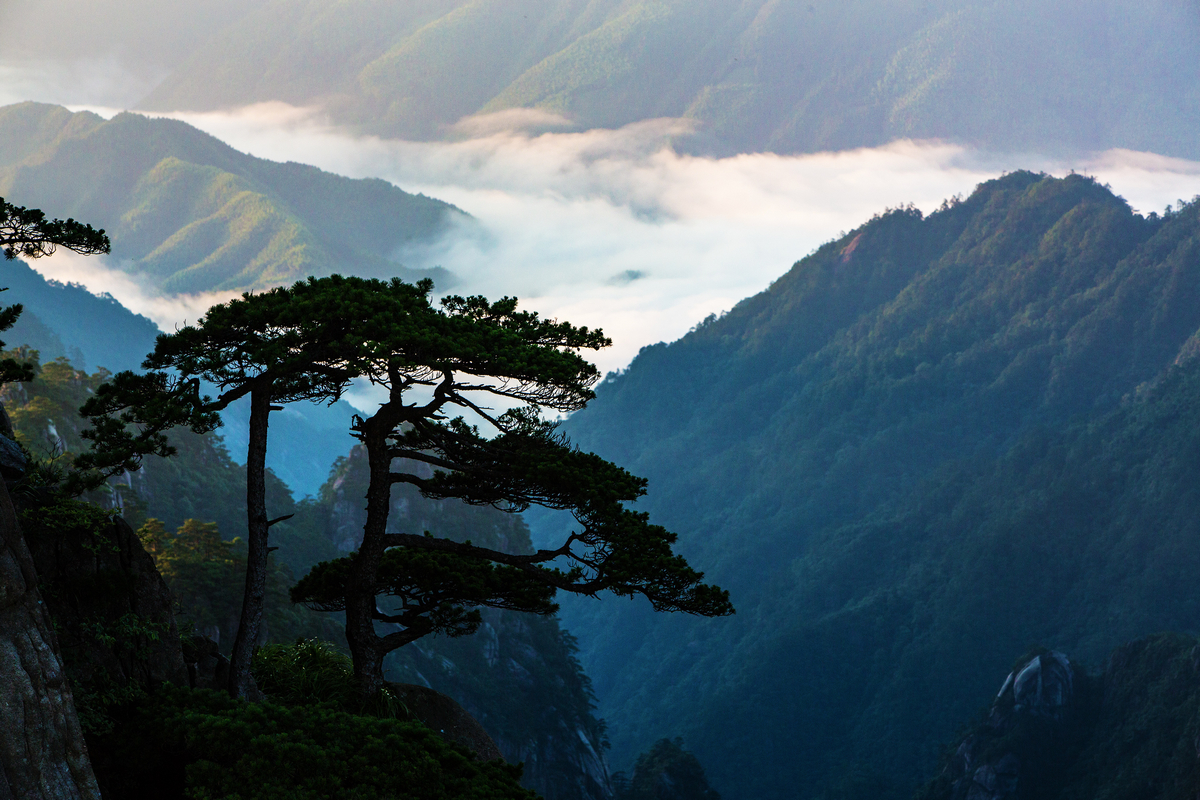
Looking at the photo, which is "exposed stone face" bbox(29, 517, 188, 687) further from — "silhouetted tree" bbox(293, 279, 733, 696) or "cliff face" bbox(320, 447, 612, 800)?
"cliff face" bbox(320, 447, 612, 800)

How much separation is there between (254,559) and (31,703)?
4.71 m

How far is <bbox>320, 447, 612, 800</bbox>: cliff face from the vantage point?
283 ft

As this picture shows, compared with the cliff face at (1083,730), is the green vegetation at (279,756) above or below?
above

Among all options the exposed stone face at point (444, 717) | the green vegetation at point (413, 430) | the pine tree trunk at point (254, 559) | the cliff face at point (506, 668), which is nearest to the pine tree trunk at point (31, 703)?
the green vegetation at point (413, 430)

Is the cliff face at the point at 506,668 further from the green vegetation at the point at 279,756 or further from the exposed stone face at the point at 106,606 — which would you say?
the green vegetation at the point at 279,756

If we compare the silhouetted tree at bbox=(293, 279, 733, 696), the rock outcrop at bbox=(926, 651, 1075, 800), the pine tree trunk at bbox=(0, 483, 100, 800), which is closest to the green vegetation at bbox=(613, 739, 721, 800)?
the rock outcrop at bbox=(926, 651, 1075, 800)

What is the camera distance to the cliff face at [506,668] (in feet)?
283

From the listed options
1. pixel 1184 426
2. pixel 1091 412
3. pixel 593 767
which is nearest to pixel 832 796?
pixel 593 767

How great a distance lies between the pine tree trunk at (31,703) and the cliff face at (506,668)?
67.0 m

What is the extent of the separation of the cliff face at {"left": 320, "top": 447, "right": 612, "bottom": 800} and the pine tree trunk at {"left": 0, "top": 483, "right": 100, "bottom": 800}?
67001 millimetres

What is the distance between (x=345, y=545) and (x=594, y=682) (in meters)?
85.2

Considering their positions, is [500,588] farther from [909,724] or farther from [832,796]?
[909,724]

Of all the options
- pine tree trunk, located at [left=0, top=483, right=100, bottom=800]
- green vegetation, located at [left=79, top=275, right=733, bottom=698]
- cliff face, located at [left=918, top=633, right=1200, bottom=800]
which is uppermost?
green vegetation, located at [left=79, top=275, right=733, bottom=698]

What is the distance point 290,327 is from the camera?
13.5 m
